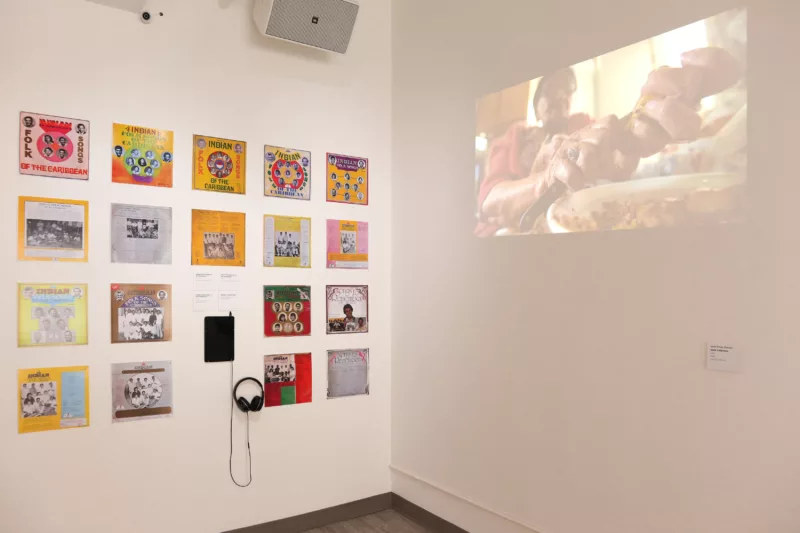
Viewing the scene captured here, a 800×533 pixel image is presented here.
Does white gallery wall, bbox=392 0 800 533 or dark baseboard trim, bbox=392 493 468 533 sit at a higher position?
white gallery wall, bbox=392 0 800 533

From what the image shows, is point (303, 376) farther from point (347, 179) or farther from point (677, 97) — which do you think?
point (677, 97)

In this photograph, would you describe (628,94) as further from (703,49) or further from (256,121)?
(256,121)

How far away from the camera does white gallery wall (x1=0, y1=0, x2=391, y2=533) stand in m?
2.51

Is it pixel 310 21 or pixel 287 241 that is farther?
pixel 287 241

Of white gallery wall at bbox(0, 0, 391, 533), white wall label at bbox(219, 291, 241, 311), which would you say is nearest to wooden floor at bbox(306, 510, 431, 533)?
white gallery wall at bbox(0, 0, 391, 533)

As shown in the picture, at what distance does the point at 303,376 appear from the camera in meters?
3.24

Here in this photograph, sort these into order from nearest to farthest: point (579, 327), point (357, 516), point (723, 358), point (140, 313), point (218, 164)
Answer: point (723, 358)
point (579, 327)
point (140, 313)
point (218, 164)
point (357, 516)

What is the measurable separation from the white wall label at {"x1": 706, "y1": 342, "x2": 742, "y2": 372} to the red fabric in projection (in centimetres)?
214

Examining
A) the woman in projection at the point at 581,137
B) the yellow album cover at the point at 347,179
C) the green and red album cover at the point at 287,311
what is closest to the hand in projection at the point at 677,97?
the woman in projection at the point at 581,137

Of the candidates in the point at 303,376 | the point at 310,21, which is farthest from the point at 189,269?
the point at 310,21

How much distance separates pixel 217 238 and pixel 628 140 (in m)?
2.14

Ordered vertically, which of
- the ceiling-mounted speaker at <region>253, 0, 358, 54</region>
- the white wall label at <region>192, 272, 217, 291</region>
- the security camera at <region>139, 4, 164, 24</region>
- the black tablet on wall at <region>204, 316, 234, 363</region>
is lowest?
the black tablet on wall at <region>204, 316, 234, 363</region>

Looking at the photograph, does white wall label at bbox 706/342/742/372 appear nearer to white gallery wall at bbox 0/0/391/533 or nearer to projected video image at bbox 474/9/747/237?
projected video image at bbox 474/9/747/237

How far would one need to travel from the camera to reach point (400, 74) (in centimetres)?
357
